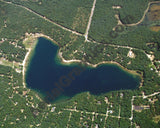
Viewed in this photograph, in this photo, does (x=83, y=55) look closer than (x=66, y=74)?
Yes

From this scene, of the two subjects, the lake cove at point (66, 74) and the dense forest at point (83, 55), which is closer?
the dense forest at point (83, 55)

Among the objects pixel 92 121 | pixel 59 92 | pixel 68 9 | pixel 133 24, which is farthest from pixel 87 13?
pixel 92 121

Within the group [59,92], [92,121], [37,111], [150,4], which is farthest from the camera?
[150,4]

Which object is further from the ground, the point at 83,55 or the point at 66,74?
the point at 83,55

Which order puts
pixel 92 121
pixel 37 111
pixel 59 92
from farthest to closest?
pixel 59 92, pixel 37 111, pixel 92 121

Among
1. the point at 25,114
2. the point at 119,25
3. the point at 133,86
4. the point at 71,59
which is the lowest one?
the point at 25,114

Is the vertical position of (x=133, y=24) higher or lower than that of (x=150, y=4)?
lower

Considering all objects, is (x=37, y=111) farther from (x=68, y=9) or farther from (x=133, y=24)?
(x=133, y=24)

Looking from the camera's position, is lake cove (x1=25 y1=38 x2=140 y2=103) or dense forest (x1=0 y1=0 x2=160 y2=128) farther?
lake cove (x1=25 y1=38 x2=140 y2=103)
